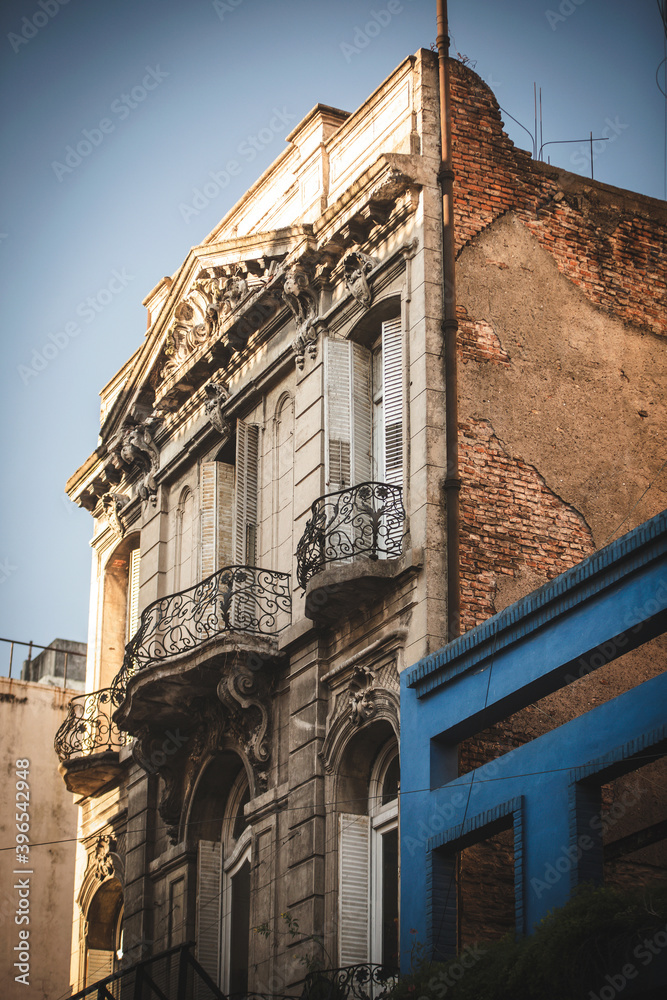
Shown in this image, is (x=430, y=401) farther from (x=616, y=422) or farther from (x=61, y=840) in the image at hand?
(x=61, y=840)

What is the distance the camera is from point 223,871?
20922 mm

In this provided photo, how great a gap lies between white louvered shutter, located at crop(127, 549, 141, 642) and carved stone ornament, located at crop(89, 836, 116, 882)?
332cm

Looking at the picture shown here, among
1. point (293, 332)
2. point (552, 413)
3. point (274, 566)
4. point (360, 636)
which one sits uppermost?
point (293, 332)

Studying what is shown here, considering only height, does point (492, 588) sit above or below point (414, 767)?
above

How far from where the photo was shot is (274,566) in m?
20.8

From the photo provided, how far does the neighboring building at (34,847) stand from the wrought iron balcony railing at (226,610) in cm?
928

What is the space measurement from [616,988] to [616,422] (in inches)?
352

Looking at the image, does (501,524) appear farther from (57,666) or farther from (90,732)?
(57,666)

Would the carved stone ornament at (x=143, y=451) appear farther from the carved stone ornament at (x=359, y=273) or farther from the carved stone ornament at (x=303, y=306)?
the carved stone ornament at (x=359, y=273)

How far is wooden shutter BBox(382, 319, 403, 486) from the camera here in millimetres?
19062

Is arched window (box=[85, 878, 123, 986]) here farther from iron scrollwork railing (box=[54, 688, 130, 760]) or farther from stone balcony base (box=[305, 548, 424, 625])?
stone balcony base (box=[305, 548, 424, 625])

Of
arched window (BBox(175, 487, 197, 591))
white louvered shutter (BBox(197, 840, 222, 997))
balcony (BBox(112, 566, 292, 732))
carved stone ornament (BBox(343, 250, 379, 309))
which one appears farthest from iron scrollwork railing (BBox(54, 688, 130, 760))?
carved stone ornament (BBox(343, 250, 379, 309))

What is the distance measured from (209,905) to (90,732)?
468 cm

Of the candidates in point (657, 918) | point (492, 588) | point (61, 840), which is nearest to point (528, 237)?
point (492, 588)
